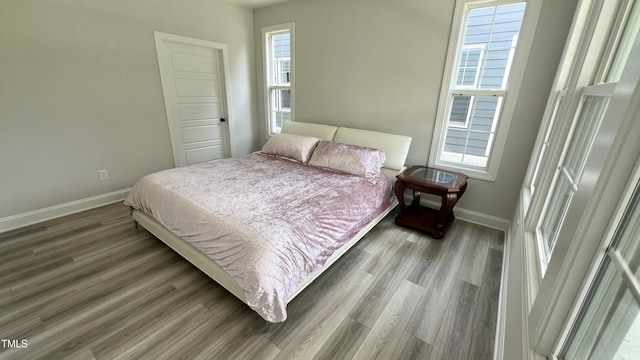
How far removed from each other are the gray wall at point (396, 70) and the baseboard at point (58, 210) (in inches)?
109

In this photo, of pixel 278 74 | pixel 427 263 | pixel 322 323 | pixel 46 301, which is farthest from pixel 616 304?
pixel 278 74

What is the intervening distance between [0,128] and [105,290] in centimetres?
199

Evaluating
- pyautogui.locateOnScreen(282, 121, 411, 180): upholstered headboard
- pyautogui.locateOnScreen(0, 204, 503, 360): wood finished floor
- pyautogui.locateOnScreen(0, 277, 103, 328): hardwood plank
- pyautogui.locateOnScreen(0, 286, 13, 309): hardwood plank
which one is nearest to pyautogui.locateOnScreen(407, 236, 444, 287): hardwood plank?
pyautogui.locateOnScreen(0, 204, 503, 360): wood finished floor

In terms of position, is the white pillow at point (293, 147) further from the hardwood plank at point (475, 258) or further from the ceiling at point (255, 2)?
the ceiling at point (255, 2)

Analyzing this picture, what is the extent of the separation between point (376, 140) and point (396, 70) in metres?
0.85

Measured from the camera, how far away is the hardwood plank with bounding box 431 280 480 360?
1.46m

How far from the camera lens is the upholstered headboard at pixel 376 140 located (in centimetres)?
296

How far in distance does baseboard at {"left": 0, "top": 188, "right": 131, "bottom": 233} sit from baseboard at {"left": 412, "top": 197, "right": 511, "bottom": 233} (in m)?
3.98

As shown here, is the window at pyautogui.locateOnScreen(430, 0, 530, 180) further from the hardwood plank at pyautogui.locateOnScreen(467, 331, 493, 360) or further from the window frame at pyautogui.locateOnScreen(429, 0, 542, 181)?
the hardwood plank at pyautogui.locateOnScreen(467, 331, 493, 360)

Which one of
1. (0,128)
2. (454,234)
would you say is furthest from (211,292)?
(0,128)

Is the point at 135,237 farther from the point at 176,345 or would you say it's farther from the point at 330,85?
the point at 330,85

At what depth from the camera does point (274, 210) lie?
1.82 metres

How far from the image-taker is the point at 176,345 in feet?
4.77

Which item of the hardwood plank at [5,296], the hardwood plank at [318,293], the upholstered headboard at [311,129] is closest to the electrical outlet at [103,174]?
the hardwood plank at [5,296]
